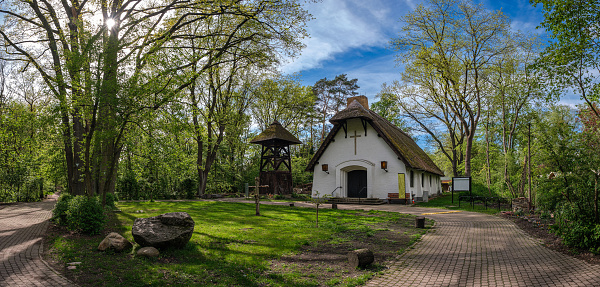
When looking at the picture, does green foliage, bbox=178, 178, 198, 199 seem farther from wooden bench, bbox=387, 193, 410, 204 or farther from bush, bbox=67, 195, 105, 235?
bush, bbox=67, 195, 105, 235

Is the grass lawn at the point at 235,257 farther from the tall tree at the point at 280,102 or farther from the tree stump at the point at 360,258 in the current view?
the tall tree at the point at 280,102

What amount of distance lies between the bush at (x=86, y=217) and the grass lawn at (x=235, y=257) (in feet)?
0.94

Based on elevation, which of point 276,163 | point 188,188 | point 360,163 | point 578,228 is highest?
point 276,163

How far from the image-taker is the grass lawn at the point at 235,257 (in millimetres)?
5891

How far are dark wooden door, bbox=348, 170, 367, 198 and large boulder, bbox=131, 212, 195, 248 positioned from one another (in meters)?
19.3

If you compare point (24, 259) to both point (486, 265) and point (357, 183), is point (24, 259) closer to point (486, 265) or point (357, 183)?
point (486, 265)

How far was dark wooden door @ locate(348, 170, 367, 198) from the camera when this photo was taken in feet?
84.5

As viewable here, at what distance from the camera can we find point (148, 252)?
700 cm

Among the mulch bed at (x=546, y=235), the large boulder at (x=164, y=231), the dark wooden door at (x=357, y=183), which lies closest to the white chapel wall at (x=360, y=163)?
the dark wooden door at (x=357, y=183)

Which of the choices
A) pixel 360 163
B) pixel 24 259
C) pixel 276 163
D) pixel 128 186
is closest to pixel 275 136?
pixel 276 163

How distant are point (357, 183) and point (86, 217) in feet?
65.8

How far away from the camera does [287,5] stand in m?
15.2

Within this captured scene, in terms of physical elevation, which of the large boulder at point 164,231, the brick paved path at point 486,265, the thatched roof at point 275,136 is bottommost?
the brick paved path at point 486,265

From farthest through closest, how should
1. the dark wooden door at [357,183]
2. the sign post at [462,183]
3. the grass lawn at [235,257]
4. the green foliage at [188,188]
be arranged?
the dark wooden door at [357,183]
the green foliage at [188,188]
the sign post at [462,183]
the grass lawn at [235,257]
